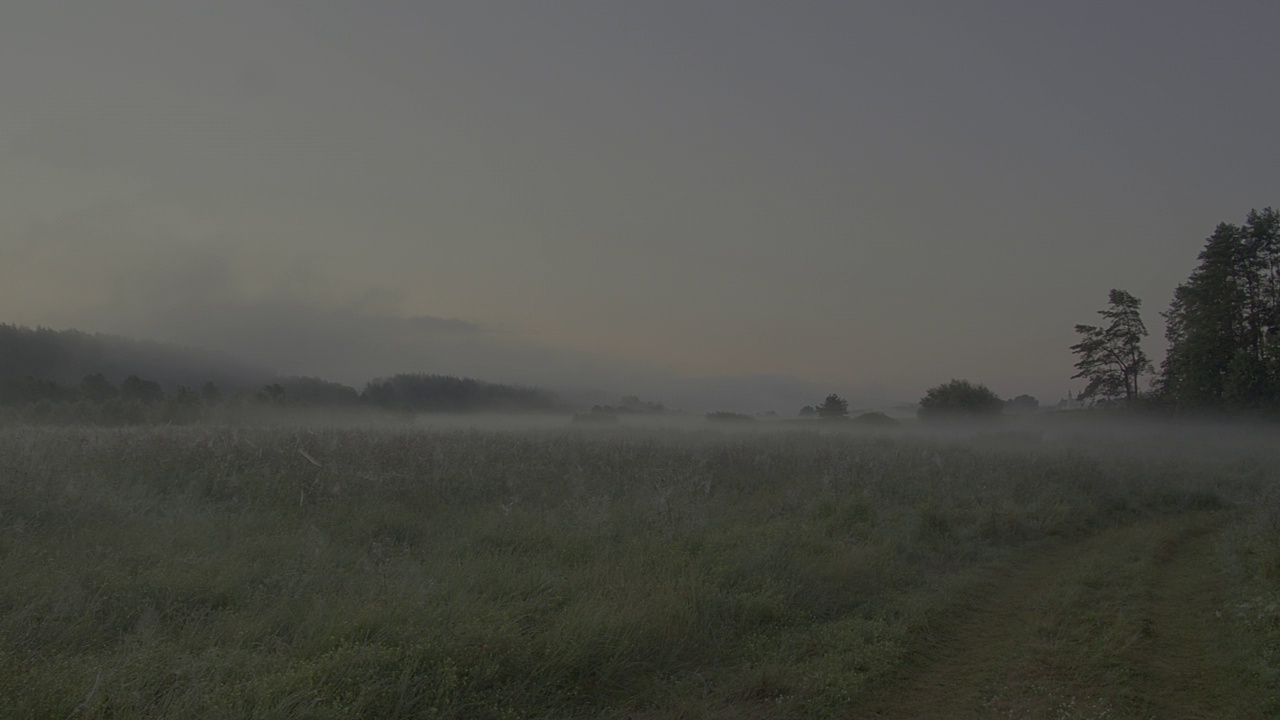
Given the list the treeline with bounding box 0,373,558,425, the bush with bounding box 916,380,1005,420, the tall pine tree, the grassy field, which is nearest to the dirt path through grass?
the grassy field

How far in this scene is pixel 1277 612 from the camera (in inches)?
272

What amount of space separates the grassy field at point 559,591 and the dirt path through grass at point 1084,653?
0.14 feet

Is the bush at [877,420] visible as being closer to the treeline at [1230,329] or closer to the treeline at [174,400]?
the treeline at [1230,329]

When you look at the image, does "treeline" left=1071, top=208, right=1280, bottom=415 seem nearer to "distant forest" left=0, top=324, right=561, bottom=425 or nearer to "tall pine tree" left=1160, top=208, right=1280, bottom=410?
"tall pine tree" left=1160, top=208, right=1280, bottom=410

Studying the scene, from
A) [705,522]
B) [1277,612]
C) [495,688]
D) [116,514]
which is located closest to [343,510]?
[116,514]

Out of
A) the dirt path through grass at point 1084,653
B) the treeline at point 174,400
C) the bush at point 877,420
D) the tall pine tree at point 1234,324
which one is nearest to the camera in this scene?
the dirt path through grass at point 1084,653

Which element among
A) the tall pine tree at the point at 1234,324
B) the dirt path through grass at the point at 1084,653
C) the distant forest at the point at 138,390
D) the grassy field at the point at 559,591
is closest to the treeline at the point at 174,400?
the distant forest at the point at 138,390

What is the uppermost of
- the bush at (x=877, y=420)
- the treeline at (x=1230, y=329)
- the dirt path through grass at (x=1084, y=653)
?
the treeline at (x=1230, y=329)

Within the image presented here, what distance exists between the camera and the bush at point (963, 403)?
164ft

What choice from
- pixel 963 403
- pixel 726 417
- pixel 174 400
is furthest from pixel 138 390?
pixel 963 403

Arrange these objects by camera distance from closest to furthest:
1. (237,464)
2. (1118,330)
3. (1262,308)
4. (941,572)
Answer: (941,572) → (237,464) → (1262,308) → (1118,330)

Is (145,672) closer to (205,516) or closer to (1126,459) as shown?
(205,516)

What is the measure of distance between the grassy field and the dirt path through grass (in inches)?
1.7

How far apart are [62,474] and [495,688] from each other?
9006 mm
